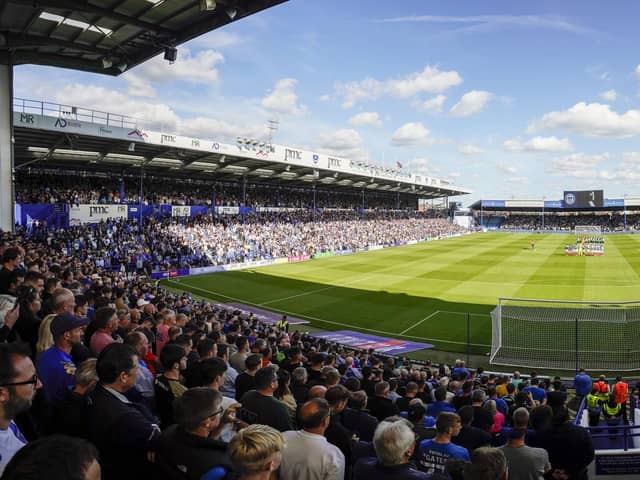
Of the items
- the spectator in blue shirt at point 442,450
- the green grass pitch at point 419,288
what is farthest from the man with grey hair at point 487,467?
the green grass pitch at point 419,288

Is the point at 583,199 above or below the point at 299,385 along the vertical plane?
above

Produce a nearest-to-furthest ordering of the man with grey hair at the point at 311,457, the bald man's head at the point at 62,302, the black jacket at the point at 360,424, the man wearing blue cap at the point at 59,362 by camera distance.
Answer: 1. the man with grey hair at the point at 311,457
2. the man wearing blue cap at the point at 59,362
3. the black jacket at the point at 360,424
4. the bald man's head at the point at 62,302

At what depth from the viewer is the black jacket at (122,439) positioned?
288cm

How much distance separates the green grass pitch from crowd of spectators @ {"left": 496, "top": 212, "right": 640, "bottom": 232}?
6437cm

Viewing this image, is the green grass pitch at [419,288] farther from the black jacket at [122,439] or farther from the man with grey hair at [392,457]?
the black jacket at [122,439]

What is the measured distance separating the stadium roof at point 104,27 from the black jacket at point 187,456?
1152cm

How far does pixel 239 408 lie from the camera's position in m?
3.95

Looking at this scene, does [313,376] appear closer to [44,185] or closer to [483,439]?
[483,439]

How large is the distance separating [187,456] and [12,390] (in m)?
1.09

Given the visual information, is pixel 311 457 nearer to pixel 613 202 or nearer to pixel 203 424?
pixel 203 424

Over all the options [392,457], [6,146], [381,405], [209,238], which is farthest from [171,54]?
[209,238]

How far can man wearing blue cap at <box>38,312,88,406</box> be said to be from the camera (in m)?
3.91

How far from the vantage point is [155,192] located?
48.5 metres

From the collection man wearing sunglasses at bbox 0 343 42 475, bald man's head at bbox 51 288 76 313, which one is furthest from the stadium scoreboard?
man wearing sunglasses at bbox 0 343 42 475
